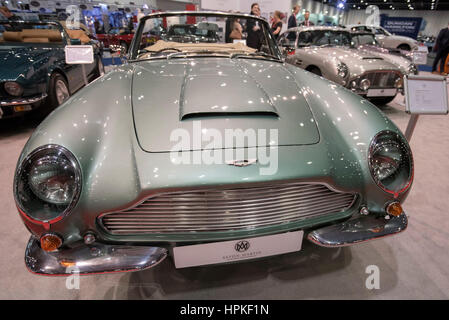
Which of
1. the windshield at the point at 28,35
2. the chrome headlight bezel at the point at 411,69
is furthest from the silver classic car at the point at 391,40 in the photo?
the windshield at the point at 28,35

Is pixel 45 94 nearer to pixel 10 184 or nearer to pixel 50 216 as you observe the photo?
pixel 10 184

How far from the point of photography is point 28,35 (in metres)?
4.08

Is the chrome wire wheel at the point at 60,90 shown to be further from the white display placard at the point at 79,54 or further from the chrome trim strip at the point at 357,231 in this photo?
the chrome trim strip at the point at 357,231

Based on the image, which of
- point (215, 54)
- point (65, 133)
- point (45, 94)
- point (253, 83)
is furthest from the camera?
point (45, 94)

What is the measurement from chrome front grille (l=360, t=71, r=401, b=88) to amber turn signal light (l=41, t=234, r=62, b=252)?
4.20 metres

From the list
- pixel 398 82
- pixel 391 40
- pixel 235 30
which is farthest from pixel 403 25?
pixel 235 30

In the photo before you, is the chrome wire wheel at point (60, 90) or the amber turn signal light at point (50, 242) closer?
the amber turn signal light at point (50, 242)

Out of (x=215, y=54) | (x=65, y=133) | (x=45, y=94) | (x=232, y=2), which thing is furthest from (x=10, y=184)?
(x=232, y=2)

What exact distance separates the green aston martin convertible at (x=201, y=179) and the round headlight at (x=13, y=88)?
2228mm

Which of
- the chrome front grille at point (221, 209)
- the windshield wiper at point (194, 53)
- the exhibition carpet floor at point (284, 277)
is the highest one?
the windshield wiper at point (194, 53)

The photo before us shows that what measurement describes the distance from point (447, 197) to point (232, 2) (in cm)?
695

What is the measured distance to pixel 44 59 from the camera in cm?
338

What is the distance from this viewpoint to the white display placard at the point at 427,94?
5.03 feet

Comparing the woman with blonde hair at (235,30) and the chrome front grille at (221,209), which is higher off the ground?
the woman with blonde hair at (235,30)
